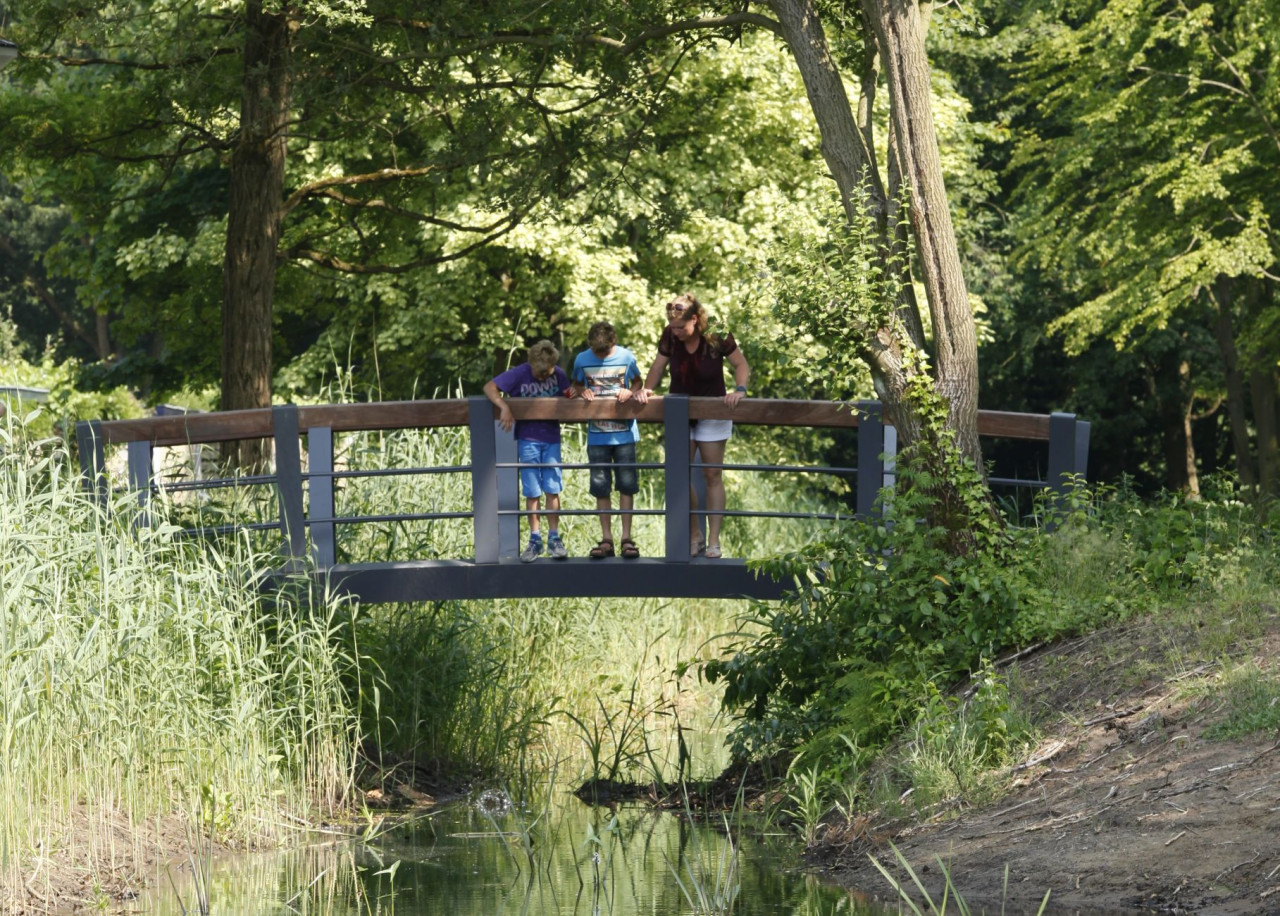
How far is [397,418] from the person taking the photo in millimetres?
9734

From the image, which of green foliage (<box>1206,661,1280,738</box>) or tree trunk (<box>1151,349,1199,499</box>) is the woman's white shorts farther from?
tree trunk (<box>1151,349,1199,499</box>)

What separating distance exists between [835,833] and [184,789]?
3431 mm

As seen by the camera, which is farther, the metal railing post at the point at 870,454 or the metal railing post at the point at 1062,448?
the metal railing post at the point at 870,454

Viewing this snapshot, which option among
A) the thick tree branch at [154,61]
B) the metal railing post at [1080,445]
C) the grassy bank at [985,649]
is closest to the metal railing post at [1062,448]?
the metal railing post at [1080,445]

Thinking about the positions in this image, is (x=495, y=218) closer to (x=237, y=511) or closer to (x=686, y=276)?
(x=686, y=276)

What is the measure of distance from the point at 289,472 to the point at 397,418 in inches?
27.7

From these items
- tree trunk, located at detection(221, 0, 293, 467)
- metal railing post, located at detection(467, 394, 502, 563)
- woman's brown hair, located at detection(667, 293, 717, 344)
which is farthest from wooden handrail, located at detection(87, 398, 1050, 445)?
tree trunk, located at detection(221, 0, 293, 467)

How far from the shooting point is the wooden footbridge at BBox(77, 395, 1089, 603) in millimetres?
9570

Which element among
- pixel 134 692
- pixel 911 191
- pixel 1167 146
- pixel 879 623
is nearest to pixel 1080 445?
pixel 879 623

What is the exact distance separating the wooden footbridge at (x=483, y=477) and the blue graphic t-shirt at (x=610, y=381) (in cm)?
17

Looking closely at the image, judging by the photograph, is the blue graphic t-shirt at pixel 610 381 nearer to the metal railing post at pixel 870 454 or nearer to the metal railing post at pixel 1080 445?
the metal railing post at pixel 870 454

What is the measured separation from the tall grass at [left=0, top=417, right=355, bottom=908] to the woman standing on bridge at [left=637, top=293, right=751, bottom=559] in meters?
2.27

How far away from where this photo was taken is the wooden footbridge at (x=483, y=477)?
377 inches

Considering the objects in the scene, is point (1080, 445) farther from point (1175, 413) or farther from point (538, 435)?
point (1175, 413)
